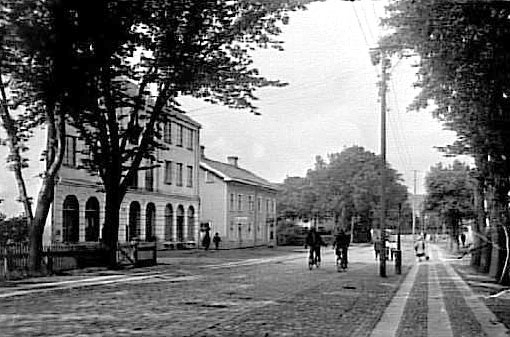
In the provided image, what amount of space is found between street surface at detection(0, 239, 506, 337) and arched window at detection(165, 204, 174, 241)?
3119 centimetres

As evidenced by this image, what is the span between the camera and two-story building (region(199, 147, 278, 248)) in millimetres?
67875

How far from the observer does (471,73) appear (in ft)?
62.8

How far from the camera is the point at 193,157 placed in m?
62.5

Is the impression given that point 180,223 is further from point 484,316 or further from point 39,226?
point 484,316

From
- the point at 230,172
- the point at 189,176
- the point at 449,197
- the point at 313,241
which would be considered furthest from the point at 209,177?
the point at 313,241

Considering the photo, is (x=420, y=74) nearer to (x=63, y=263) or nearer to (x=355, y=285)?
(x=355, y=285)

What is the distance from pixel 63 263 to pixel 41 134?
49.2 feet

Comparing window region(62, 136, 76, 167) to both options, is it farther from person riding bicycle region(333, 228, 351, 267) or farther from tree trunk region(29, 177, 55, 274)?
person riding bicycle region(333, 228, 351, 267)

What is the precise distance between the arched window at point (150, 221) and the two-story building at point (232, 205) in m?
11.6

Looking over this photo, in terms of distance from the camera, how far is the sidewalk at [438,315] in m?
12.7

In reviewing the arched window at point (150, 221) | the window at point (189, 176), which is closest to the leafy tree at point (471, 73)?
the arched window at point (150, 221)

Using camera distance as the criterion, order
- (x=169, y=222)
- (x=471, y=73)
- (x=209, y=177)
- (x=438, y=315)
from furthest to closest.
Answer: (x=209, y=177) < (x=169, y=222) < (x=471, y=73) < (x=438, y=315)

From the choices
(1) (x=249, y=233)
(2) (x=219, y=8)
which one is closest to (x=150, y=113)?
(2) (x=219, y=8)

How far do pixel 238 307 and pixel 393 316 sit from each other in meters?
3.07
